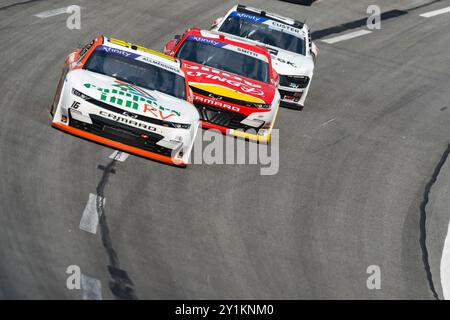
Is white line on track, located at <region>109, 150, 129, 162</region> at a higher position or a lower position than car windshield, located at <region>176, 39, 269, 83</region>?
lower

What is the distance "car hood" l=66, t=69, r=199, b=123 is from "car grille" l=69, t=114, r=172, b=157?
0.25m

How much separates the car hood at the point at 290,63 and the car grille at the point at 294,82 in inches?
3.1

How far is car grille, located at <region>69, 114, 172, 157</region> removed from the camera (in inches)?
503

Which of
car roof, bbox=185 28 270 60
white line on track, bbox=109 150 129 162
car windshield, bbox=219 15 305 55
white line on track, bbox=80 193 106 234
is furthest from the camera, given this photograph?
car windshield, bbox=219 15 305 55

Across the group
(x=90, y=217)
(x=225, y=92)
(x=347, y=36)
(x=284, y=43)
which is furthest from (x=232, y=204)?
(x=347, y=36)

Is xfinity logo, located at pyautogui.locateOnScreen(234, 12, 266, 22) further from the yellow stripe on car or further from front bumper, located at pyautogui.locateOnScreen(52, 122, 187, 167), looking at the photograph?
front bumper, located at pyautogui.locateOnScreen(52, 122, 187, 167)

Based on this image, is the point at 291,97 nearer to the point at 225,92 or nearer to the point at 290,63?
the point at 290,63

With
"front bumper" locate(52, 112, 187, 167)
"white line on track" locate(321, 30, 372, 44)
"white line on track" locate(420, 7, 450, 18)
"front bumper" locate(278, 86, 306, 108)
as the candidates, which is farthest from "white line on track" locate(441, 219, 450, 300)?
"white line on track" locate(420, 7, 450, 18)

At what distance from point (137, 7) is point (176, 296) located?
45.3 feet

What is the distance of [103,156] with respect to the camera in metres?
13.5

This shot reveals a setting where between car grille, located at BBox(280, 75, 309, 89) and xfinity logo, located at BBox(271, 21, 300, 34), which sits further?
xfinity logo, located at BBox(271, 21, 300, 34)

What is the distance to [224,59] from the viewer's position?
16.2 meters

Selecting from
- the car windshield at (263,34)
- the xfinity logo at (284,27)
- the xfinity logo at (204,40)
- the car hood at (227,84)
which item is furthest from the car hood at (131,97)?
the xfinity logo at (284,27)

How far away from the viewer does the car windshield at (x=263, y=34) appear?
60.5 feet
